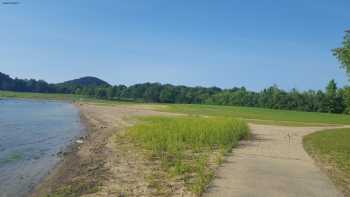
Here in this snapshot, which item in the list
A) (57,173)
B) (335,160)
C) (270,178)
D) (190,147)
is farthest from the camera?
(190,147)

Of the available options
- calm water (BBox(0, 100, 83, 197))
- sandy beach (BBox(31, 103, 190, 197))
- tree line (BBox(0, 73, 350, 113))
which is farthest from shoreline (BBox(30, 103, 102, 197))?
tree line (BBox(0, 73, 350, 113))

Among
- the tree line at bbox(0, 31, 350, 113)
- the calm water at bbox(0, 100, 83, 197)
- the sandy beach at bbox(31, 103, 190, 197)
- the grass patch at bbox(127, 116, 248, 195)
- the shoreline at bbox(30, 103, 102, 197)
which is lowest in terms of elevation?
the calm water at bbox(0, 100, 83, 197)

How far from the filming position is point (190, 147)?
16.5 metres

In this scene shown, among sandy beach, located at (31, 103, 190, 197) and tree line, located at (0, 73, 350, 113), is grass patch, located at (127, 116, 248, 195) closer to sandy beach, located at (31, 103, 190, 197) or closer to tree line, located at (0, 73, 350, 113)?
sandy beach, located at (31, 103, 190, 197)

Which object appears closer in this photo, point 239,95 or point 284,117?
point 284,117

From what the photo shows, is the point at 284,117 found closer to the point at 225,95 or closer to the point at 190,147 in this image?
the point at 190,147

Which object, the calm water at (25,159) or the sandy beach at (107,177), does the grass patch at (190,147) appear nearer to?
the sandy beach at (107,177)

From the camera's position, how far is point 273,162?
506 inches

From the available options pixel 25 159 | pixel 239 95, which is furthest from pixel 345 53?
pixel 239 95

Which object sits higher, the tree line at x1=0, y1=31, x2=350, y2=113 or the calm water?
the tree line at x1=0, y1=31, x2=350, y2=113

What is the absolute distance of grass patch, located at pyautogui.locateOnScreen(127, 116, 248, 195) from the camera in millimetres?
10601

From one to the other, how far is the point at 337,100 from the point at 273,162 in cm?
8695

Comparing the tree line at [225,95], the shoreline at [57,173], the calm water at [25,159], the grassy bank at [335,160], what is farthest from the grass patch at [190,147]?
the tree line at [225,95]

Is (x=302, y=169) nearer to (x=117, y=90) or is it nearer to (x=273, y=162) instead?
(x=273, y=162)
